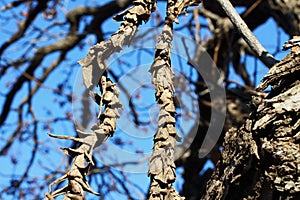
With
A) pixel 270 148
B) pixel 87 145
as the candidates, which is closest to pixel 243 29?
pixel 270 148

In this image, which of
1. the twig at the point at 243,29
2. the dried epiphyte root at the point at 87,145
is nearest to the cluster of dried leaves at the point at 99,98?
the dried epiphyte root at the point at 87,145

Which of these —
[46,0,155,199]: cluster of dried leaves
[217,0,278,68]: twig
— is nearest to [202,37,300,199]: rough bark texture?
[217,0,278,68]: twig

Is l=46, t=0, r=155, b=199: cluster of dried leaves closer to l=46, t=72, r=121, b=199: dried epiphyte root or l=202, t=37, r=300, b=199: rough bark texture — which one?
l=46, t=72, r=121, b=199: dried epiphyte root

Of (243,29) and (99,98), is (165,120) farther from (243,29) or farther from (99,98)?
(243,29)

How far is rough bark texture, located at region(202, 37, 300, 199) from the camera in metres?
0.51

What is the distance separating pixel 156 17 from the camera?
2541mm

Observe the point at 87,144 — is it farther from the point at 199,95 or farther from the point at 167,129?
the point at 199,95

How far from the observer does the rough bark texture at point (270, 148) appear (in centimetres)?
51

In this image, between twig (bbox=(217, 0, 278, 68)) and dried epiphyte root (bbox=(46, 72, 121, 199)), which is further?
twig (bbox=(217, 0, 278, 68))

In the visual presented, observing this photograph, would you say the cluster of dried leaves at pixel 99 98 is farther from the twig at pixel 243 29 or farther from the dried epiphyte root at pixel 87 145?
the twig at pixel 243 29

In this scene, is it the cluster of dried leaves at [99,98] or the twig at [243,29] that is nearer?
the cluster of dried leaves at [99,98]

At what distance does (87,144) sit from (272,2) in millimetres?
1583

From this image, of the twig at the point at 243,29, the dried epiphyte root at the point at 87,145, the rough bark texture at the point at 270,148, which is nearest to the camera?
the dried epiphyte root at the point at 87,145

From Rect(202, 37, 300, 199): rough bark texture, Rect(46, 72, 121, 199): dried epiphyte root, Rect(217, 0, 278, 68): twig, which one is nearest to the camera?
Rect(46, 72, 121, 199): dried epiphyte root
